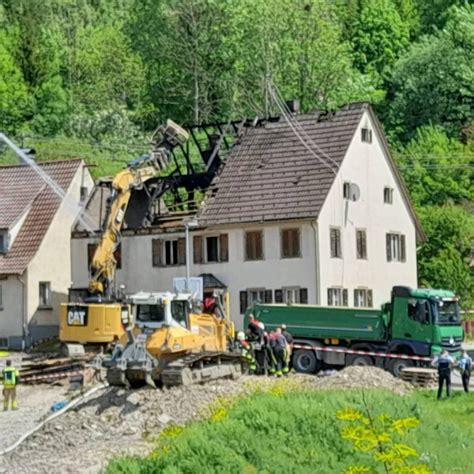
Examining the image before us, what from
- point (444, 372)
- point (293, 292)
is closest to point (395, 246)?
point (293, 292)

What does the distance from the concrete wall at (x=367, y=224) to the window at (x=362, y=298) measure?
266 mm

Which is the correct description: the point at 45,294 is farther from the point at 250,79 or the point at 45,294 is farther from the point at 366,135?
the point at 250,79

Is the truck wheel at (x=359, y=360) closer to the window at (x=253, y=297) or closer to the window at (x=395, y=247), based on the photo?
the window at (x=253, y=297)

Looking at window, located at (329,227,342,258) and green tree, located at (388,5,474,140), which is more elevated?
green tree, located at (388,5,474,140)

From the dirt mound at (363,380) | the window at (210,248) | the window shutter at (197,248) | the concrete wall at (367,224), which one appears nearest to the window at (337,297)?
the concrete wall at (367,224)

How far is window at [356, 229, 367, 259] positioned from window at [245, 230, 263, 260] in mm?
5142

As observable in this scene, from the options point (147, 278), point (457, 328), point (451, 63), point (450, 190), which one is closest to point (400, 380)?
point (457, 328)

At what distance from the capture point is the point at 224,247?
6216cm

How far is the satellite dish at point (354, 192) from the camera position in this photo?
209ft

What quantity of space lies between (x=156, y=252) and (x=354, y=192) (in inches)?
368

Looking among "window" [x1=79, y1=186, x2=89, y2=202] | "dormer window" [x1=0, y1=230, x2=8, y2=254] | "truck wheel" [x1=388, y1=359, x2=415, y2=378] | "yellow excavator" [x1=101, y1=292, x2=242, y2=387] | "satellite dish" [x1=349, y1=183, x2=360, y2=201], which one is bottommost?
"truck wheel" [x1=388, y1=359, x2=415, y2=378]

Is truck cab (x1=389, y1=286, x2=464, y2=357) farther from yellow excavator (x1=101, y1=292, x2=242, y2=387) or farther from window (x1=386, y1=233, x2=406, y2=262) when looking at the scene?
window (x1=386, y1=233, x2=406, y2=262)

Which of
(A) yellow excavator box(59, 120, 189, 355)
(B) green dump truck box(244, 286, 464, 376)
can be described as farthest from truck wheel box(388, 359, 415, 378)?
(A) yellow excavator box(59, 120, 189, 355)

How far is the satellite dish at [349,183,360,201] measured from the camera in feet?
209
